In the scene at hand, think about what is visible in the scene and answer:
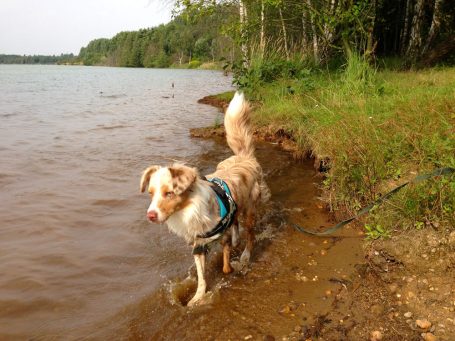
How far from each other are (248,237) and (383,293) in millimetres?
1889

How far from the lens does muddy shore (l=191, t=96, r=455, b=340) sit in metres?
3.15

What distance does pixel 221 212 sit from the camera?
4168 millimetres

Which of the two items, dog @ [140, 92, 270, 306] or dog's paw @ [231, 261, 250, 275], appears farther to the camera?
dog's paw @ [231, 261, 250, 275]

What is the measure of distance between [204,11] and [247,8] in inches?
107

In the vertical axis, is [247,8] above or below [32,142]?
above

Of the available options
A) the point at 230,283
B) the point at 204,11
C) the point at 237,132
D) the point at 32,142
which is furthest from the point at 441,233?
the point at 204,11

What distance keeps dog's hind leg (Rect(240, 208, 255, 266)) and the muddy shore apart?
0.61m

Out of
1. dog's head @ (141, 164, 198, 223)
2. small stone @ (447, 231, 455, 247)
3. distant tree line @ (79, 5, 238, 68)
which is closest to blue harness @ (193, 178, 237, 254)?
dog's head @ (141, 164, 198, 223)

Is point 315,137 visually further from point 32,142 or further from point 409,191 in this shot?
point 32,142

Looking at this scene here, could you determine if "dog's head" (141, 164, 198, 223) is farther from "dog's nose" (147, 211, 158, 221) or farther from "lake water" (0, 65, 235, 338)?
"lake water" (0, 65, 235, 338)

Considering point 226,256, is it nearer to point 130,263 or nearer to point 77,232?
point 130,263

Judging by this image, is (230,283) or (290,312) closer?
(290,312)

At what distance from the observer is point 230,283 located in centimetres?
432

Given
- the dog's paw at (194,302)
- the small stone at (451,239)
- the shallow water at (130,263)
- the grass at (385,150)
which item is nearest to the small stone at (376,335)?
the shallow water at (130,263)
